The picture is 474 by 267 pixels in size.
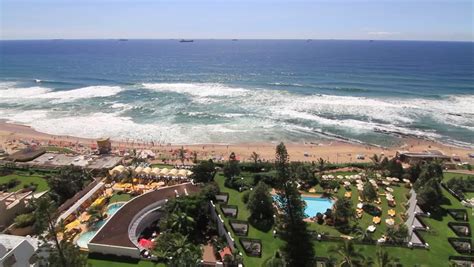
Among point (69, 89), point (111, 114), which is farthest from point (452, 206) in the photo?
point (69, 89)

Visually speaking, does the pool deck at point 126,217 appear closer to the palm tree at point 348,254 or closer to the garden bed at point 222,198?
the garden bed at point 222,198

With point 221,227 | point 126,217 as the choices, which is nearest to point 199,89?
point 126,217

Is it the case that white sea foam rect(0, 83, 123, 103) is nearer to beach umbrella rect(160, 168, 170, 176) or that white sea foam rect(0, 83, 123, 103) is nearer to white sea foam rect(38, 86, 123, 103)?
white sea foam rect(38, 86, 123, 103)

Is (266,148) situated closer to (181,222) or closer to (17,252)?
(181,222)

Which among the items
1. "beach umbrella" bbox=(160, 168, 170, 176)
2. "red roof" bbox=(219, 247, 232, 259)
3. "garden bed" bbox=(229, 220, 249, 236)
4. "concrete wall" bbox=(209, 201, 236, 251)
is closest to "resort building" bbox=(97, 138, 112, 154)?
"beach umbrella" bbox=(160, 168, 170, 176)

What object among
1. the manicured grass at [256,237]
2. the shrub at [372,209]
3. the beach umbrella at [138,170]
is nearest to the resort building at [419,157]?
the shrub at [372,209]
